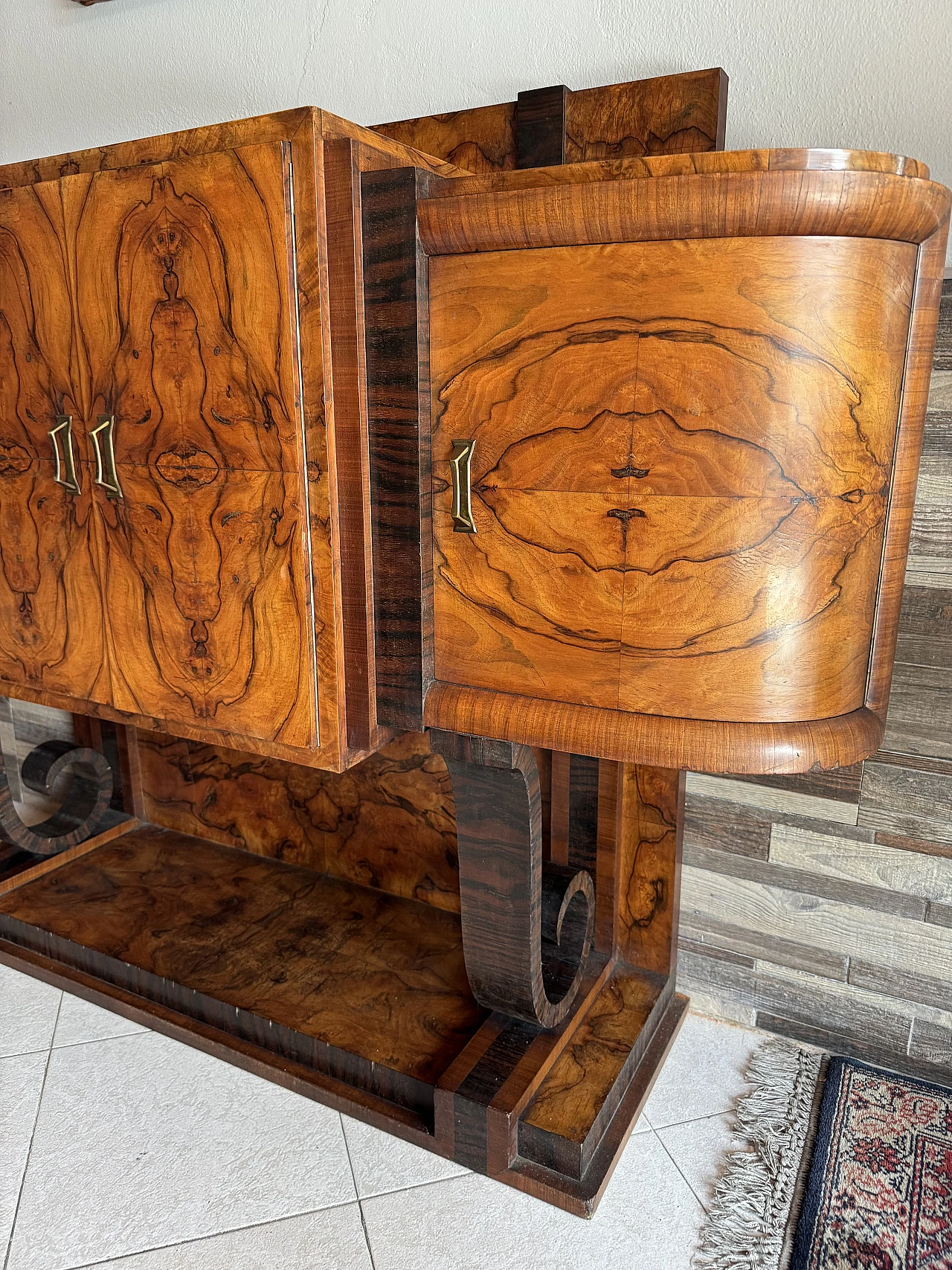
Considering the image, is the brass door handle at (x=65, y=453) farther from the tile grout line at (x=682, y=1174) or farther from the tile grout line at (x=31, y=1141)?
the tile grout line at (x=682, y=1174)

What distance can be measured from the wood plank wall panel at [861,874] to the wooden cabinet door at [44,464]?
858mm

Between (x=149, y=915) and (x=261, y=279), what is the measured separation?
42.3 inches

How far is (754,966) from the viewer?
4.46 feet

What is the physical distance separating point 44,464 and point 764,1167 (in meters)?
1.18

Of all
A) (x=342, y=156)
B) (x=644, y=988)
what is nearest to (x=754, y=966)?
(x=644, y=988)

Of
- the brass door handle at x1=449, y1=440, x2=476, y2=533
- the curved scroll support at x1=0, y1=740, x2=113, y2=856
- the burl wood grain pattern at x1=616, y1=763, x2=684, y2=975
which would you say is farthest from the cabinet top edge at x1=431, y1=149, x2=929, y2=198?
the curved scroll support at x1=0, y1=740, x2=113, y2=856

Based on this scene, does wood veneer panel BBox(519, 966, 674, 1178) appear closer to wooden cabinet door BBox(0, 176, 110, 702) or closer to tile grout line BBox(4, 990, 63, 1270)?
tile grout line BBox(4, 990, 63, 1270)

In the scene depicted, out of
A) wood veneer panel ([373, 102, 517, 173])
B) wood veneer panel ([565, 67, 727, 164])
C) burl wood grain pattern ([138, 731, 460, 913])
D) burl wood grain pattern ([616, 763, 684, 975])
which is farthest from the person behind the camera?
burl wood grain pattern ([138, 731, 460, 913])

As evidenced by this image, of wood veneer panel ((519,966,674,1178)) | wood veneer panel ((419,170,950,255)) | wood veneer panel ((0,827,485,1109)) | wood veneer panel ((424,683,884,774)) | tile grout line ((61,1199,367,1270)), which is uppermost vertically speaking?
wood veneer panel ((419,170,950,255))

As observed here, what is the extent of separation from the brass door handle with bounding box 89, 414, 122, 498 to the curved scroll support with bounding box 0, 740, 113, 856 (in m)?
0.82

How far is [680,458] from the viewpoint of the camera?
80 cm

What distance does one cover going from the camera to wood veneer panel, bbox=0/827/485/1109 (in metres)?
1.25

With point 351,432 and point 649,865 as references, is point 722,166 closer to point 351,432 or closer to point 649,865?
point 351,432

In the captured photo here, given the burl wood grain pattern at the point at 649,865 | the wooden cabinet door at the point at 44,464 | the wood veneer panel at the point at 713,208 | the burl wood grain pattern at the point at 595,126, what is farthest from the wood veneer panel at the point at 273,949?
the burl wood grain pattern at the point at 595,126
